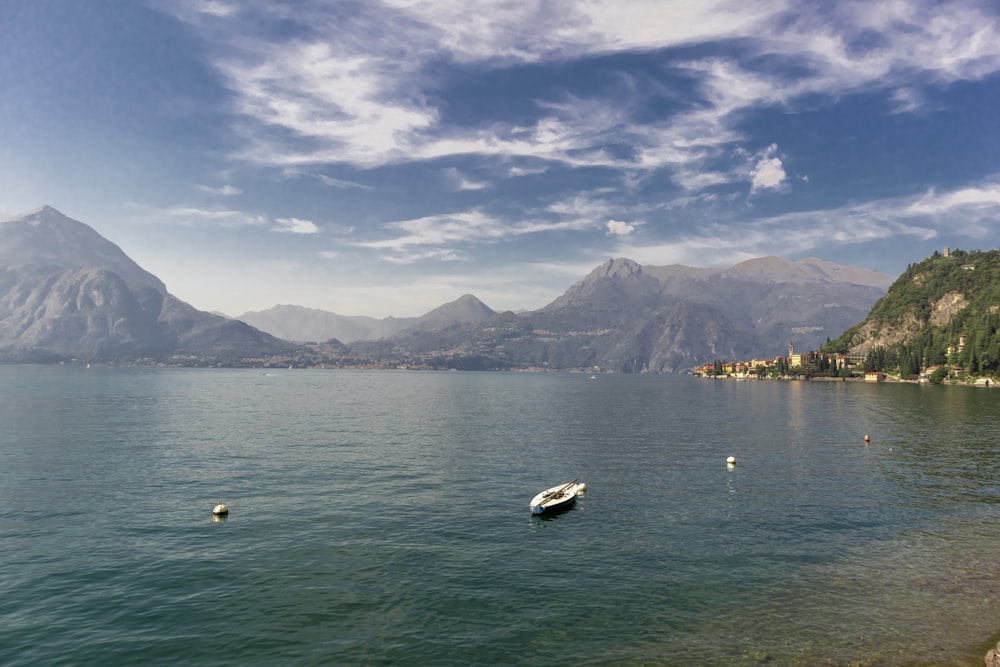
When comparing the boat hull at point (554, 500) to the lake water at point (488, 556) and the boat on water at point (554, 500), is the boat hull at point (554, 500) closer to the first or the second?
the boat on water at point (554, 500)

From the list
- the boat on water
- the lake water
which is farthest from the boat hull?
the lake water

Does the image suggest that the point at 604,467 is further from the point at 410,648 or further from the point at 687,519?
the point at 410,648

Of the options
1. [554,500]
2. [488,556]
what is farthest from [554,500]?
[488,556]

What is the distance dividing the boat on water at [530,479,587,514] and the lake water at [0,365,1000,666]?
2126mm

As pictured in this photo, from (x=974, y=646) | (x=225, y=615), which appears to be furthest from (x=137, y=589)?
(x=974, y=646)

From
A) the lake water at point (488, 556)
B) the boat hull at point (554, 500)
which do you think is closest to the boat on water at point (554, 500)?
the boat hull at point (554, 500)

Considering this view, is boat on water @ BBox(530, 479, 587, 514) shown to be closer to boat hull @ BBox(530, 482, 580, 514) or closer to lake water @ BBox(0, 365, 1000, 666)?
boat hull @ BBox(530, 482, 580, 514)

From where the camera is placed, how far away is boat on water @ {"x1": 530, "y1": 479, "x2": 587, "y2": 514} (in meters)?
49.8

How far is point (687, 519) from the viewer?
49062 mm

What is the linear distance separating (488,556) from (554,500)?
13.1m

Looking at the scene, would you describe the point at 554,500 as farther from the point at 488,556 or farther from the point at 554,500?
the point at 488,556

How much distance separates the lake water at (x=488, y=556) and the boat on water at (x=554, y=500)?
2.13 metres

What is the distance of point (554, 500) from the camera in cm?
5109

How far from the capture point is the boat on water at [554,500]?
164 ft
